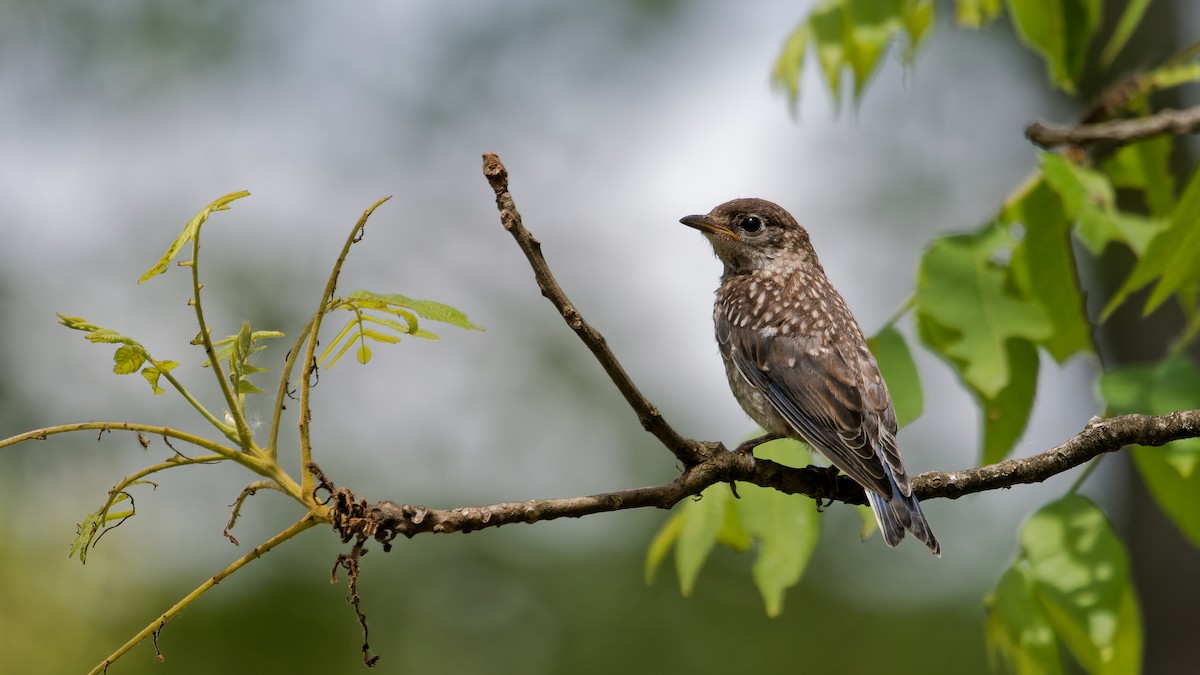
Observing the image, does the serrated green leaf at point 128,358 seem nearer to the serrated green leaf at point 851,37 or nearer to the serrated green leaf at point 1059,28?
the serrated green leaf at point 851,37

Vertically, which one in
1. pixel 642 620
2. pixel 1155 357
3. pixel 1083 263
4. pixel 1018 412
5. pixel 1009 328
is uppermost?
pixel 1009 328

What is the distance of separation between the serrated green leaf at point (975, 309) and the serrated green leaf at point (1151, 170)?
97 cm

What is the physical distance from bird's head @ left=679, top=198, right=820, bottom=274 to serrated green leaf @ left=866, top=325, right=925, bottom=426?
5.64 feet

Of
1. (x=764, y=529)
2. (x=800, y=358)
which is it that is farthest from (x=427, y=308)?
(x=800, y=358)

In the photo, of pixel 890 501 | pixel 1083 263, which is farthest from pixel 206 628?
pixel 1083 263

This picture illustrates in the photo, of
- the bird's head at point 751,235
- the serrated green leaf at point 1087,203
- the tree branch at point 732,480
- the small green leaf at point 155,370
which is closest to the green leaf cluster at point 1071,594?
the tree branch at point 732,480

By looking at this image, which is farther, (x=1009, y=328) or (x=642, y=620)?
(x=642, y=620)

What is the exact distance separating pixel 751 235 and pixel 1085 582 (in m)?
2.55

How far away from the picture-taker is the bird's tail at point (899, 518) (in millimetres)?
3451

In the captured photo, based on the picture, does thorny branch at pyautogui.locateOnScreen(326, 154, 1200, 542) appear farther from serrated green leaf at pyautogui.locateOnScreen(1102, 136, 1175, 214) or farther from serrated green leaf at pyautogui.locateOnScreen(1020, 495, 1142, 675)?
serrated green leaf at pyautogui.locateOnScreen(1102, 136, 1175, 214)

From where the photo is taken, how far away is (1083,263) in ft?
34.9

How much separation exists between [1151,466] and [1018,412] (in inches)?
17.0

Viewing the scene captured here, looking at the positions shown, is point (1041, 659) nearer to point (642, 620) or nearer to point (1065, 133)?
point (1065, 133)

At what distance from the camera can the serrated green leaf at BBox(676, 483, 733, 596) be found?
3.77 metres
